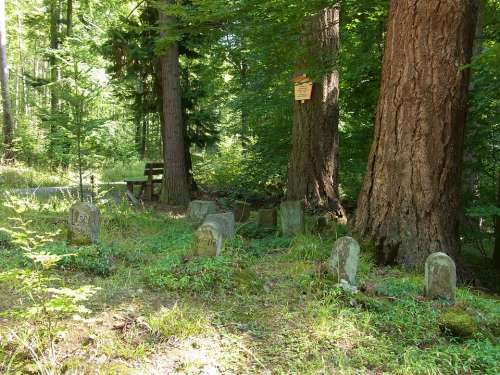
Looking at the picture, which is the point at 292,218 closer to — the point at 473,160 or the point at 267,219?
the point at 267,219

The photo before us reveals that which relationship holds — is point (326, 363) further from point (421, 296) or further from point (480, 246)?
point (480, 246)

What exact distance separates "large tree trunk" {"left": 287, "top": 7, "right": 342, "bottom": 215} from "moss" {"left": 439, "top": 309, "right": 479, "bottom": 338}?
13.8 feet

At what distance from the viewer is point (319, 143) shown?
26.0 feet

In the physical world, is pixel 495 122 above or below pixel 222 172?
above

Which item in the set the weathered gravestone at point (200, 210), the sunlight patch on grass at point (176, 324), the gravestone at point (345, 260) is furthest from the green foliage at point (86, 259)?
the weathered gravestone at point (200, 210)

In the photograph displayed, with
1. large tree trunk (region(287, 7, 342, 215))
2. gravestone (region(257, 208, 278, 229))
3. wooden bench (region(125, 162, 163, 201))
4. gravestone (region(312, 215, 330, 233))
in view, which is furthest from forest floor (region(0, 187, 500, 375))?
wooden bench (region(125, 162, 163, 201))

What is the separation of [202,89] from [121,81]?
92.6 inches

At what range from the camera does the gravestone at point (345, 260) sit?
445 centimetres

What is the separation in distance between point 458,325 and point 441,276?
0.62 metres

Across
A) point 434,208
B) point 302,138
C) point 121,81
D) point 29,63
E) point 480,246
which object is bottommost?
point 480,246

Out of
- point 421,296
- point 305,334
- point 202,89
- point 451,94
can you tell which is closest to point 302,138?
point 451,94

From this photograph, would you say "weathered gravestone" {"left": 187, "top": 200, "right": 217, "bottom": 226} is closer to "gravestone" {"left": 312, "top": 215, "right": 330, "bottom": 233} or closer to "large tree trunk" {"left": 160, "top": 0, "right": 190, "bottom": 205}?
"gravestone" {"left": 312, "top": 215, "right": 330, "bottom": 233}

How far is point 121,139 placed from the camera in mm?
23219

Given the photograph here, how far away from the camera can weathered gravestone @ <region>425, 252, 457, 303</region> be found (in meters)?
4.18
